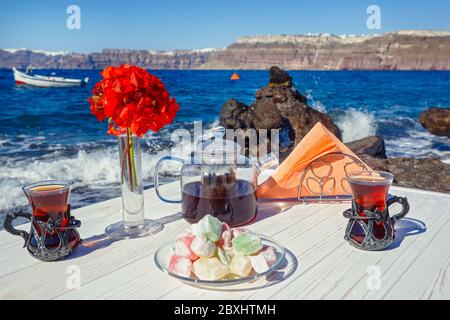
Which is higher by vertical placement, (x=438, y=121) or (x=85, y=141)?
(x=438, y=121)

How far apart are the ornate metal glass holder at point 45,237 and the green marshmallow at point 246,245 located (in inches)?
17.0

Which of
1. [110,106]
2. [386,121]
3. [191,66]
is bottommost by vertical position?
[386,121]

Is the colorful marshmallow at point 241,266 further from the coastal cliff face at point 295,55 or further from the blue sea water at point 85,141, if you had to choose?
the coastal cliff face at point 295,55

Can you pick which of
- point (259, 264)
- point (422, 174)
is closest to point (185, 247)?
point (259, 264)

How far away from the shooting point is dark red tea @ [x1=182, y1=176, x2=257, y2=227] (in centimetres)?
126

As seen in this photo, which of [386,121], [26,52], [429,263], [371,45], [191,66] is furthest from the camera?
[191,66]

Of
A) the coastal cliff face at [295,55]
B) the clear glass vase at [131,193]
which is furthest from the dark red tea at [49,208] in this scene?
the coastal cliff face at [295,55]

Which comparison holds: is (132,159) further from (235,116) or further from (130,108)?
(235,116)

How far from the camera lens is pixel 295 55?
86.6m

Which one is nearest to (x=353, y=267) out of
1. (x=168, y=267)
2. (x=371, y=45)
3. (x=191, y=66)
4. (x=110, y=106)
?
(x=168, y=267)

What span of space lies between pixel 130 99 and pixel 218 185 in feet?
1.22
